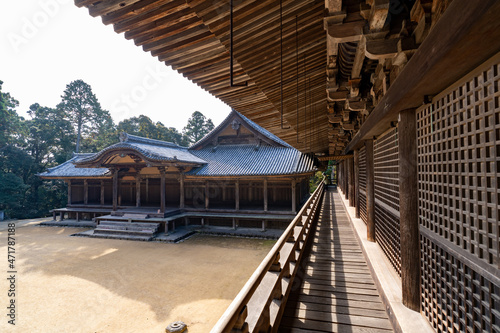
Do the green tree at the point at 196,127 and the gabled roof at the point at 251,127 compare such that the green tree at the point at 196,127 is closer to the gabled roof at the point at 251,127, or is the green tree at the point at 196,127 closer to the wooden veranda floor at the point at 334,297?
the gabled roof at the point at 251,127

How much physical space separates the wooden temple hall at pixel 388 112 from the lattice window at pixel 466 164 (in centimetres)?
1

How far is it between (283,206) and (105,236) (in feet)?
37.7

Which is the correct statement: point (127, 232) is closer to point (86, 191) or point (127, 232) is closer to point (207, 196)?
point (207, 196)

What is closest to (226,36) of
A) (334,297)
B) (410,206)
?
(410,206)

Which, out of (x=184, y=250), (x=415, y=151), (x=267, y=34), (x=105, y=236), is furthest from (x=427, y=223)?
(x=105, y=236)

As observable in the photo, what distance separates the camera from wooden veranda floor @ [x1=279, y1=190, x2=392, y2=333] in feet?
9.46

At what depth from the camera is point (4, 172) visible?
78.9 ft

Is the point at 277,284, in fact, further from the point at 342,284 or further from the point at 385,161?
the point at 385,161

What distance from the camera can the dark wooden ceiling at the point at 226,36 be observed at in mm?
1904

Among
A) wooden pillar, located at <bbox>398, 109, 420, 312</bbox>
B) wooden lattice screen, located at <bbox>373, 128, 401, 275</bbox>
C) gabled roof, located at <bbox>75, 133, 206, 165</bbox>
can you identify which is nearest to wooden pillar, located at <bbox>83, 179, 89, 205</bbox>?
gabled roof, located at <bbox>75, 133, 206, 165</bbox>

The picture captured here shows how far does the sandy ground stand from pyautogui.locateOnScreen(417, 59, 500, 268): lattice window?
5.64m

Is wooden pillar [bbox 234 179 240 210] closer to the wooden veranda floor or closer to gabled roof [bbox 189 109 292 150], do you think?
gabled roof [bbox 189 109 292 150]

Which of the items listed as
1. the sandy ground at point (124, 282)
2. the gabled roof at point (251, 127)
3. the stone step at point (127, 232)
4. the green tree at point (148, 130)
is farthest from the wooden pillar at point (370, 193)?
the green tree at point (148, 130)

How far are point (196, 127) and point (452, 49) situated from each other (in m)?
46.4
